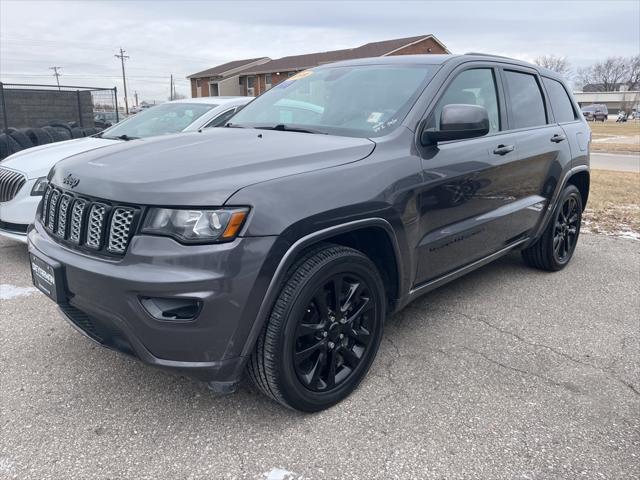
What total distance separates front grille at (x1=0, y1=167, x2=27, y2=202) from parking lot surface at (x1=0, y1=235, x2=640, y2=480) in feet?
4.29

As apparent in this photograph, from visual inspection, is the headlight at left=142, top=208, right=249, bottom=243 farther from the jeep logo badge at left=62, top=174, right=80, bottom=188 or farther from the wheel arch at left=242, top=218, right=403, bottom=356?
the jeep logo badge at left=62, top=174, right=80, bottom=188

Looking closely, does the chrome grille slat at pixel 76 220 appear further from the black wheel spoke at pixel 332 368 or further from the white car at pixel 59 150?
the white car at pixel 59 150

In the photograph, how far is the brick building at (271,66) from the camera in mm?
42500

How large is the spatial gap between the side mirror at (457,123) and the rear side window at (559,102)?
2055mm

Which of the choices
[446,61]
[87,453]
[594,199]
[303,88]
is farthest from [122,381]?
[594,199]

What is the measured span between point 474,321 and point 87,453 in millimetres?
2684

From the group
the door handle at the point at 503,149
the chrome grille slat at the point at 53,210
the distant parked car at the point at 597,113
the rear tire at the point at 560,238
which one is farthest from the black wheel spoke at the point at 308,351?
the distant parked car at the point at 597,113

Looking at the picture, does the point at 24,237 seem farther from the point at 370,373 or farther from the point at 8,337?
the point at 370,373

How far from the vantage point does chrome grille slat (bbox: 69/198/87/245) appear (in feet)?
8.32

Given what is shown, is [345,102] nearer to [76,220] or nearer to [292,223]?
[292,223]

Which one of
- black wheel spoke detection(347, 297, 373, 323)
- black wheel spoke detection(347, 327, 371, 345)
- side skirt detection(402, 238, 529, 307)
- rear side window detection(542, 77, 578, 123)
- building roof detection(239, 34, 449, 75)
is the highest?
building roof detection(239, 34, 449, 75)

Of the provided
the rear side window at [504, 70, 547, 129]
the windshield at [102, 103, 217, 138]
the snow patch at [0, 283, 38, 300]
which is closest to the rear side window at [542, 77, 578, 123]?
the rear side window at [504, 70, 547, 129]

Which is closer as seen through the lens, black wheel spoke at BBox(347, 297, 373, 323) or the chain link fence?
black wheel spoke at BBox(347, 297, 373, 323)

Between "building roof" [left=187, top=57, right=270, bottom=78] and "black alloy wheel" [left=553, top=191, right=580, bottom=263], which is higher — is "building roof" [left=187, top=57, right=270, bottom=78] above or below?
above
